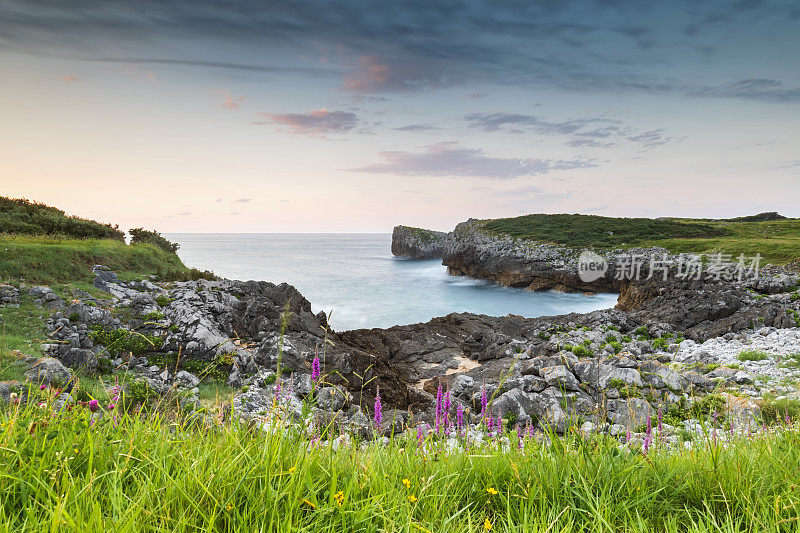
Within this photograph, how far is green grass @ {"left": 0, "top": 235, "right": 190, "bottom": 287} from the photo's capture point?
51.2ft

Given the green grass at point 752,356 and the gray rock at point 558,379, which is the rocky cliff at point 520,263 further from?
the gray rock at point 558,379

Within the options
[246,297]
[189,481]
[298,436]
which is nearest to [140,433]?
[189,481]

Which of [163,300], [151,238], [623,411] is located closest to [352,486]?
[623,411]

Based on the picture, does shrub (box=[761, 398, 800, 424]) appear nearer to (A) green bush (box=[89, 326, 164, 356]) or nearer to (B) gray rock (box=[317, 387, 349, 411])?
(B) gray rock (box=[317, 387, 349, 411])

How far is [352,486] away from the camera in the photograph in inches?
86.7

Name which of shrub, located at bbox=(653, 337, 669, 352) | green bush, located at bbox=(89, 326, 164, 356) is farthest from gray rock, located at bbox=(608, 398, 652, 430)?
green bush, located at bbox=(89, 326, 164, 356)

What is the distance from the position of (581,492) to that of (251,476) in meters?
2.01

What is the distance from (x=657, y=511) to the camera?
2453 millimetres

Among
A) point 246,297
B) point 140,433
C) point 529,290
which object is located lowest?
point 529,290

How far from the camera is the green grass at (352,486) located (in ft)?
6.38

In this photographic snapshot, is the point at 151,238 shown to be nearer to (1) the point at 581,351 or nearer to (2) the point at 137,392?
(2) the point at 137,392

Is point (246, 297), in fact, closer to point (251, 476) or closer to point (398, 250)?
point (251, 476)

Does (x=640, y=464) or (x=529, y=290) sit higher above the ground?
(x=640, y=464)

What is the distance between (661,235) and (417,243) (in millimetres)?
63635
